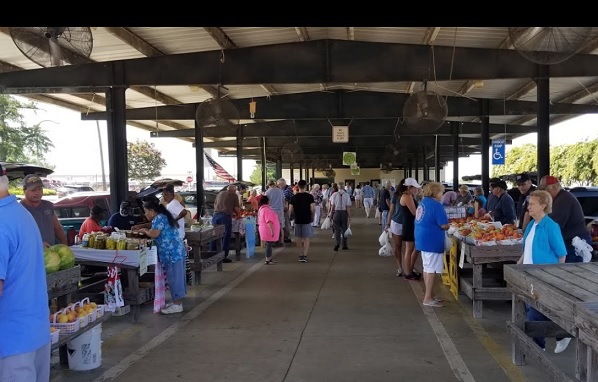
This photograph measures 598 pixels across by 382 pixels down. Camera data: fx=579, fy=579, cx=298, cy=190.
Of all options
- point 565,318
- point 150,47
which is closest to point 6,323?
point 565,318

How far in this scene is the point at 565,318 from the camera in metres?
4.17

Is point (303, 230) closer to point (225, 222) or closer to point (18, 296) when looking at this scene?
point (225, 222)

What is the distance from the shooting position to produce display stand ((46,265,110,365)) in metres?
5.57

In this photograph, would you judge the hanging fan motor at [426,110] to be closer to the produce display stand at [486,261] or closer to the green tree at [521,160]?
the produce display stand at [486,261]

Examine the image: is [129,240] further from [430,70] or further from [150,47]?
[430,70]

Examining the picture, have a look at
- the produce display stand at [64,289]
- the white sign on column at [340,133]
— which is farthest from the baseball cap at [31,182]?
the white sign on column at [340,133]

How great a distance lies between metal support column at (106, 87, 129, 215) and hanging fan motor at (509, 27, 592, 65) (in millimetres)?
7900

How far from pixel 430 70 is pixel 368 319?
621 centimetres

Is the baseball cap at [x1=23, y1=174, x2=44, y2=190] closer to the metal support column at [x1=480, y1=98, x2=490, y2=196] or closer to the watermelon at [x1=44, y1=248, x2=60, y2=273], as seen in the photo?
the watermelon at [x1=44, y1=248, x2=60, y2=273]

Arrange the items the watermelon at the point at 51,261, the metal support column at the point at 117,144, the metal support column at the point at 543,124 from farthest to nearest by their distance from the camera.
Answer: the metal support column at the point at 543,124, the metal support column at the point at 117,144, the watermelon at the point at 51,261

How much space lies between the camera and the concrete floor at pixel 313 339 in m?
5.66

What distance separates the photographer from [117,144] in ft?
38.5

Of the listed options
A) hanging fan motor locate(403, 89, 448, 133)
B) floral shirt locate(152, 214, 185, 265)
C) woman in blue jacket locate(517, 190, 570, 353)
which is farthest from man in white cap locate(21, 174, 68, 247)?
hanging fan motor locate(403, 89, 448, 133)

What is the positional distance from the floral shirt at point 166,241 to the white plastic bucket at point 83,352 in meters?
2.38
